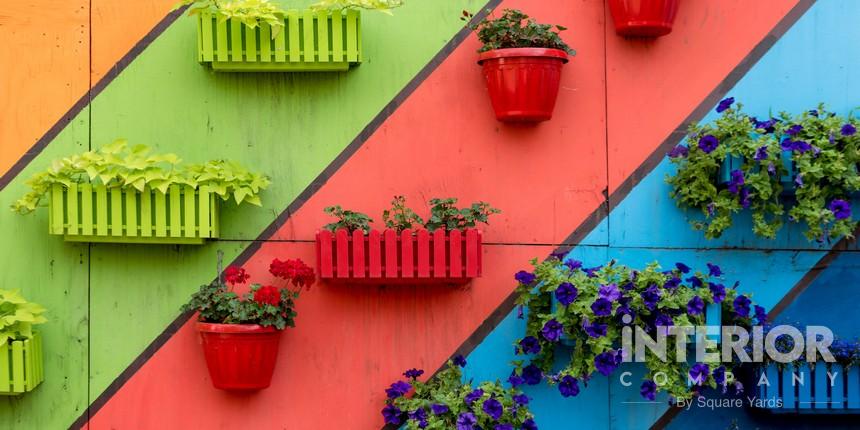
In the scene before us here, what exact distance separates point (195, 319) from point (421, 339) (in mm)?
827

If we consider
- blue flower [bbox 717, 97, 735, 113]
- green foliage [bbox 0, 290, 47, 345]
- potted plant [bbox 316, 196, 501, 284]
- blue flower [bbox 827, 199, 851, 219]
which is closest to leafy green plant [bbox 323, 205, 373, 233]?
potted plant [bbox 316, 196, 501, 284]

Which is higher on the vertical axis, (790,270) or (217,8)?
(217,8)

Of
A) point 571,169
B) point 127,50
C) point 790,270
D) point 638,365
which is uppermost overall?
point 127,50

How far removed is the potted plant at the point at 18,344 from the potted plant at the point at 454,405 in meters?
1.23

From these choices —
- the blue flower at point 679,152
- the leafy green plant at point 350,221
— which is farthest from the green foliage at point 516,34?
the leafy green plant at point 350,221

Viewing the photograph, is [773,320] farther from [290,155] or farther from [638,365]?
[290,155]

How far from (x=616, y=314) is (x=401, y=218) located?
2.68ft

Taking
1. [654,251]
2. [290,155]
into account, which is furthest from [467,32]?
[654,251]

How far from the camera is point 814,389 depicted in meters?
3.43

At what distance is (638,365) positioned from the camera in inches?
144

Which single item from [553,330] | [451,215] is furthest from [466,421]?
[451,215]

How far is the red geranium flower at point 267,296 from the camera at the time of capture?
3.39m

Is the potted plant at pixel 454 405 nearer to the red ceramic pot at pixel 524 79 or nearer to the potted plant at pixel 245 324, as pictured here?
the potted plant at pixel 245 324

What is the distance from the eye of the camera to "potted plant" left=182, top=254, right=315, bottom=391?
338 cm
